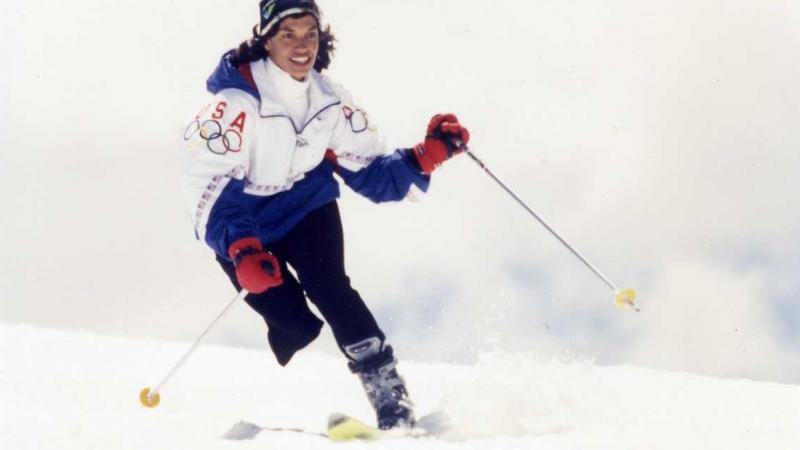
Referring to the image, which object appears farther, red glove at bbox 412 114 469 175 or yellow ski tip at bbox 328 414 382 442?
red glove at bbox 412 114 469 175

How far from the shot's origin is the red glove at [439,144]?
4613mm

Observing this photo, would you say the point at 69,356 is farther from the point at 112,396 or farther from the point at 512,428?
the point at 512,428

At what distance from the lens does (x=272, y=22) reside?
4359 millimetres

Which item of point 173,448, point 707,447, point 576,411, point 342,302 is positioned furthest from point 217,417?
point 707,447

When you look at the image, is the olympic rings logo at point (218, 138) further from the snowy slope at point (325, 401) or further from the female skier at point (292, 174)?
the snowy slope at point (325, 401)

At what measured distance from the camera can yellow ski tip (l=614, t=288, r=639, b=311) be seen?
4051 mm

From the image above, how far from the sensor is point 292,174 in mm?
4398

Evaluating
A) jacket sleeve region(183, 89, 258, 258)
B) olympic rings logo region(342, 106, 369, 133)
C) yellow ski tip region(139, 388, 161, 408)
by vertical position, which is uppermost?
olympic rings logo region(342, 106, 369, 133)

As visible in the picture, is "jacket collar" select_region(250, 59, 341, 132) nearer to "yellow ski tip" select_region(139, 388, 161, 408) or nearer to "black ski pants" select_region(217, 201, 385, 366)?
"black ski pants" select_region(217, 201, 385, 366)

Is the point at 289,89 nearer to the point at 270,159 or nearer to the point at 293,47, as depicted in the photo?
the point at 293,47

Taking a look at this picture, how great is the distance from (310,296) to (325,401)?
1396 millimetres

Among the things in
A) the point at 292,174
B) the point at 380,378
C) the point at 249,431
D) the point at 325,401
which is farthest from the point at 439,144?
the point at 325,401

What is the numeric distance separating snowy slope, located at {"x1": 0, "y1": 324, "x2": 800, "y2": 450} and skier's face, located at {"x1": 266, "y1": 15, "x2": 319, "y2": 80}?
6.05 feet

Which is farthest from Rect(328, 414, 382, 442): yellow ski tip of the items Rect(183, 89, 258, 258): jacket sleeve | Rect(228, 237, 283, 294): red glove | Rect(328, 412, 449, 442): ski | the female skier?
Rect(183, 89, 258, 258): jacket sleeve
